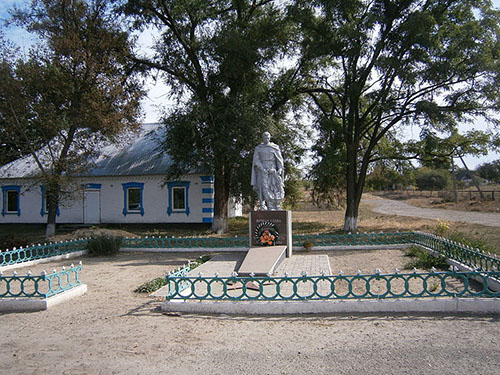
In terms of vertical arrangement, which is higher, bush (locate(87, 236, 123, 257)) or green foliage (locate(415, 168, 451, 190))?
green foliage (locate(415, 168, 451, 190))

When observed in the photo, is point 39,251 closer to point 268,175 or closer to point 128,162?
point 268,175

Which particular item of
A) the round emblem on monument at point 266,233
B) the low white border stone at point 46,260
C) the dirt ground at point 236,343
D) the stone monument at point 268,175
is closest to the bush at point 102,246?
the low white border stone at point 46,260

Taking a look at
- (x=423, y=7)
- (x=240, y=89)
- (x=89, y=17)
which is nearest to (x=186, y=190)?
(x=240, y=89)

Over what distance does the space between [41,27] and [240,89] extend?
27.8 ft

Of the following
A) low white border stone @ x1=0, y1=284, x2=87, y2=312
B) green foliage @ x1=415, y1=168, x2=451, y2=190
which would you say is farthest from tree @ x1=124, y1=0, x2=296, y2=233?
green foliage @ x1=415, y1=168, x2=451, y2=190

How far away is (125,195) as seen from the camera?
22203mm

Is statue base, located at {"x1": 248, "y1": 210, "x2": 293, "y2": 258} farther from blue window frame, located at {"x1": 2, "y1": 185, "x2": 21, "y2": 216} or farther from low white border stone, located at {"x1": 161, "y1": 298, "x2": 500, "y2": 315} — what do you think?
blue window frame, located at {"x1": 2, "y1": 185, "x2": 21, "y2": 216}

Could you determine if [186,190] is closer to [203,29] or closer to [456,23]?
[203,29]

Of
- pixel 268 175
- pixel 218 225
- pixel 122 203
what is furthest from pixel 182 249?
pixel 122 203

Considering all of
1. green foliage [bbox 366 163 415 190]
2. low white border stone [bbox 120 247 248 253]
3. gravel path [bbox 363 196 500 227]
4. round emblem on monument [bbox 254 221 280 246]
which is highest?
green foliage [bbox 366 163 415 190]

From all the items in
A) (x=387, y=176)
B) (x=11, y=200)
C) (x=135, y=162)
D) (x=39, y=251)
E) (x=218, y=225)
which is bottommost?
(x=39, y=251)

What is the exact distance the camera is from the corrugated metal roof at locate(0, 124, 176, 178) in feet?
71.9

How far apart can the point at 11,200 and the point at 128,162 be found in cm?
778

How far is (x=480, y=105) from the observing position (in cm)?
1639
